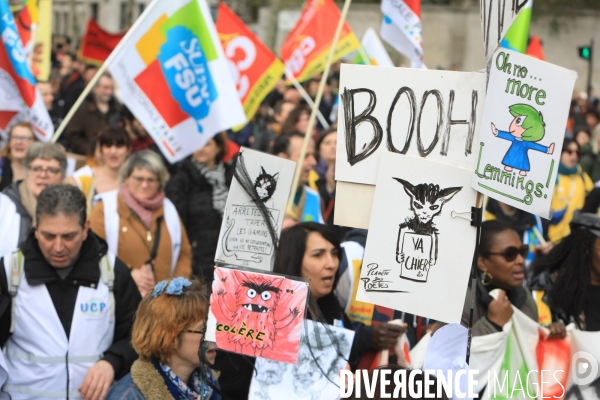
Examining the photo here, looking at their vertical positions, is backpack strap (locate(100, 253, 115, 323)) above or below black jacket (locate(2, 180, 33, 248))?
below

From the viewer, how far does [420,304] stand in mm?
2752

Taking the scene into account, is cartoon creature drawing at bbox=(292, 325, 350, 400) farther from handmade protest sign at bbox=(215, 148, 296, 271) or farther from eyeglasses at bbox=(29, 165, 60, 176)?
eyeglasses at bbox=(29, 165, 60, 176)

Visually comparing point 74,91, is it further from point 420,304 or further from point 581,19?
point 581,19

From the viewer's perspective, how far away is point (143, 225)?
17.0 ft

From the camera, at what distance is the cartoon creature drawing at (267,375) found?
10.0 ft

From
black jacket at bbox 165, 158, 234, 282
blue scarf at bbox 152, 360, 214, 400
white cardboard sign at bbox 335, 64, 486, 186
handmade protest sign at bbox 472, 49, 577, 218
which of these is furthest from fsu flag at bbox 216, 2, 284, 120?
handmade protest sign at bbox 472, 49, 577, 218

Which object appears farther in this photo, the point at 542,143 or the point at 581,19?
the point at 581,19

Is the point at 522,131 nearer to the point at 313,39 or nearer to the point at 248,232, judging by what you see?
the point at 248,232

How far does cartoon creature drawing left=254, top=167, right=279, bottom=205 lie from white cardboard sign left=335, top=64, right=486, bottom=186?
406mm

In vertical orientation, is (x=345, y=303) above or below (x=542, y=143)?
below

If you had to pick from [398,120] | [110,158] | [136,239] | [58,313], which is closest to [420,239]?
[398,120]

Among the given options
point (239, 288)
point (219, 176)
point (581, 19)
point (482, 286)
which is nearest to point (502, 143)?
point (239, 288)

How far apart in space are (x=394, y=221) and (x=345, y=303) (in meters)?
1.54

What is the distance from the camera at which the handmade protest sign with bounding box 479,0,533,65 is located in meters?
2.70
